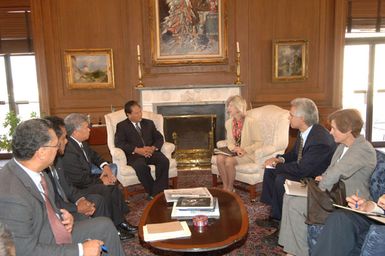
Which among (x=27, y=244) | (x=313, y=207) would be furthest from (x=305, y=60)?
(x=27, y=244)

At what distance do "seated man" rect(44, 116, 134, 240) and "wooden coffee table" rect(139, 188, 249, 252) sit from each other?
19.5 inches

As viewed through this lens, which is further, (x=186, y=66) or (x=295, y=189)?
(x=186, y=66)

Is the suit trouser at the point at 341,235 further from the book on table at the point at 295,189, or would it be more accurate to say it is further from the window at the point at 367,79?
the window at the point at 367,79

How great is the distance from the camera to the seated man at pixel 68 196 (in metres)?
2.87

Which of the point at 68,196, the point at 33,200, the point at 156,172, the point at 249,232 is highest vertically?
the point at 33,200

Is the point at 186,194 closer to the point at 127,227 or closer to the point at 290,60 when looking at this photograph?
the point at 127,227

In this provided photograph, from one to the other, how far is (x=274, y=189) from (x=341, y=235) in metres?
1.25

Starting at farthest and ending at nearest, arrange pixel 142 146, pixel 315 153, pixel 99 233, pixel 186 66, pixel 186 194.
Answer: pixel 186 66 < pixel 142 146 < pixel 315 153 < pixel 186 194 < pixel 99 233

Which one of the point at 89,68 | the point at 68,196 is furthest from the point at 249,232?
the point at 89,68

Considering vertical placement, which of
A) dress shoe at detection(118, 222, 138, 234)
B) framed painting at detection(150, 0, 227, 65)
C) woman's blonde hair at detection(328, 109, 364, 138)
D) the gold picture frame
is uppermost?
framed painting at detection(150, 0, 227, 65)

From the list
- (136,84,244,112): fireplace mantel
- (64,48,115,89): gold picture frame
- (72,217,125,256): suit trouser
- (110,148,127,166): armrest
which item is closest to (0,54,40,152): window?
(64,48,115,89): gold picture frame

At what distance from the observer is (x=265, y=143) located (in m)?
4.96

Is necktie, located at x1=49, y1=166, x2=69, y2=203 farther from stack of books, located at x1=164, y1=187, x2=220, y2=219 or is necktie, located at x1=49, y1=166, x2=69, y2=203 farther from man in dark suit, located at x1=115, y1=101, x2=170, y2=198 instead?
man in dark suit, located at x1=115, y1=101, x2=170, y2=198

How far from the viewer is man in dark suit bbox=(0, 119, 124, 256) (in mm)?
1913
